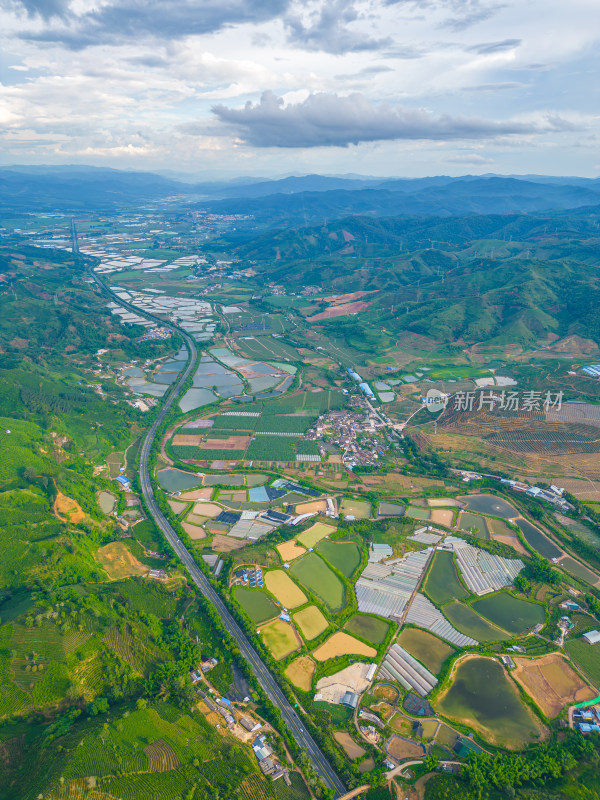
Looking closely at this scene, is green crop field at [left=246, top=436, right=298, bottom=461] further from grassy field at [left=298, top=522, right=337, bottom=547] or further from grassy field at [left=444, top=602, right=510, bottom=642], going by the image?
grassy field at [left=444, top=602, right=510, bottom=642]

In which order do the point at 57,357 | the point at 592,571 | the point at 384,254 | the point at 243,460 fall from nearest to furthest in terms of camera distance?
1. the point at 592,571
2. the point at 243,460
3. the point at 57,357
4. the point at 384,254

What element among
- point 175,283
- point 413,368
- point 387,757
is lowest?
point 387,757

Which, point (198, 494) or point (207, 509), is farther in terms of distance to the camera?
point (198, 494)

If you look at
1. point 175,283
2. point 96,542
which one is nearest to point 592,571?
point 96,542

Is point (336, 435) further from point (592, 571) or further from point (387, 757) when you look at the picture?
point (387, 757)

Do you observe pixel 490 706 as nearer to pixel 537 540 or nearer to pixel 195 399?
pixel 537 540

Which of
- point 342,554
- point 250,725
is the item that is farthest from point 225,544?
point 250,725
